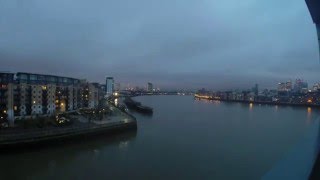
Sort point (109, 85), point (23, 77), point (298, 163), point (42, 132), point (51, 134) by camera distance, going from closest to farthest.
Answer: point (298, 163), point (42, 132), point (51, 134), point (23, 77), point (109, 85)

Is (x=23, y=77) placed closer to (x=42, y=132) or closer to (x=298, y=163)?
(x=42, y=132)

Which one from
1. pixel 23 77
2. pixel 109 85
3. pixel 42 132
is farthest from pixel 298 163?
pixel 109 85

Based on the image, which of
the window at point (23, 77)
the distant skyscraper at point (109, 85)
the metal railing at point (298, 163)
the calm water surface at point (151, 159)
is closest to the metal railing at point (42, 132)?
the calm water surface at point (151, 159)

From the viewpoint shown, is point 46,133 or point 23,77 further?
point 23,77

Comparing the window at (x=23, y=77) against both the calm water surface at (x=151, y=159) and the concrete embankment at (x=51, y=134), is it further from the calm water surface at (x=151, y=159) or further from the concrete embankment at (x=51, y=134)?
the calm water surface at (x=151, y=159)

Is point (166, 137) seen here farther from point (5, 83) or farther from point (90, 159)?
point (5, 83)

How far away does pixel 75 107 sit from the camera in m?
10.3

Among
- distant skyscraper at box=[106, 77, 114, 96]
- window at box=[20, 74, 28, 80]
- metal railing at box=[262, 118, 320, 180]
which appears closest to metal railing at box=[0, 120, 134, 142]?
window at box=[20, 74, 28, 80]

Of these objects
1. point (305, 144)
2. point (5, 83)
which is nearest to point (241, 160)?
point (305, 144)

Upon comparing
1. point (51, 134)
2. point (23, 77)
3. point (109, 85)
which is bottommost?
point (51, 134)

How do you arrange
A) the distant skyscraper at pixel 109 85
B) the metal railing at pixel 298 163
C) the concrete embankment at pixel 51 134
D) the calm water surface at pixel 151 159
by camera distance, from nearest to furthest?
the metal railing at pixel 298 163, the calm water surface at pixel 151 159, the concrete embankment at pixel 51 134, the distant skyscraper at pixel 109 85

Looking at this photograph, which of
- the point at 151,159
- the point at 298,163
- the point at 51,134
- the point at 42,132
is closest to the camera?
the point at 298,163

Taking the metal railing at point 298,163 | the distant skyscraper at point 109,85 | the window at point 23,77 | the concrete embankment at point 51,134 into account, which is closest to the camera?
the metal railing at point 298,163

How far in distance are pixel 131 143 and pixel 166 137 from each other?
0.87 metres
